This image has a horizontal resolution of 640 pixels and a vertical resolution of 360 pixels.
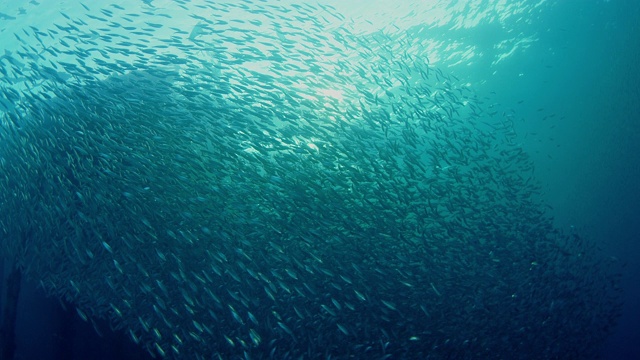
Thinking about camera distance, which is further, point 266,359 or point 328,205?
point 328,205

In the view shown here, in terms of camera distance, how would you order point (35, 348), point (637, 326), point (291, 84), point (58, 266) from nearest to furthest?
point (291, 84), point (58, 266), point (35, 348), point (637, 326)

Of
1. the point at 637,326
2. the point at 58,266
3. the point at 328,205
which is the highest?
the point at 328,205

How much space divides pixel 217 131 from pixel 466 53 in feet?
41.4

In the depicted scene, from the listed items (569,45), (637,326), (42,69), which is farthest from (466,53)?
(637,326)

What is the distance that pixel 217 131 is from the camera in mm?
9406

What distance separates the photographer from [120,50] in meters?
8.72

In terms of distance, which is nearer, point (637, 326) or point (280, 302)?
point (280, 302)

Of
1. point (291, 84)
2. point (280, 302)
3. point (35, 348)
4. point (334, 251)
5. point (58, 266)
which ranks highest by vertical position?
point (291, 84)

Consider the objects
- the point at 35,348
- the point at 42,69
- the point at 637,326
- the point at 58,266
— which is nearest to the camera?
the point at 42,69

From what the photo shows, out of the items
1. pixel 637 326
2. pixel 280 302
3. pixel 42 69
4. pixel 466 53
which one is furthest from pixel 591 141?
pixel 42 69

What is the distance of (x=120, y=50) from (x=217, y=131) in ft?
8.87

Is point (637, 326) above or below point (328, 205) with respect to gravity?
below

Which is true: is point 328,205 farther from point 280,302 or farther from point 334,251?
point 280,302

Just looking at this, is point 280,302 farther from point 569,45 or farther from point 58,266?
point 569,45
